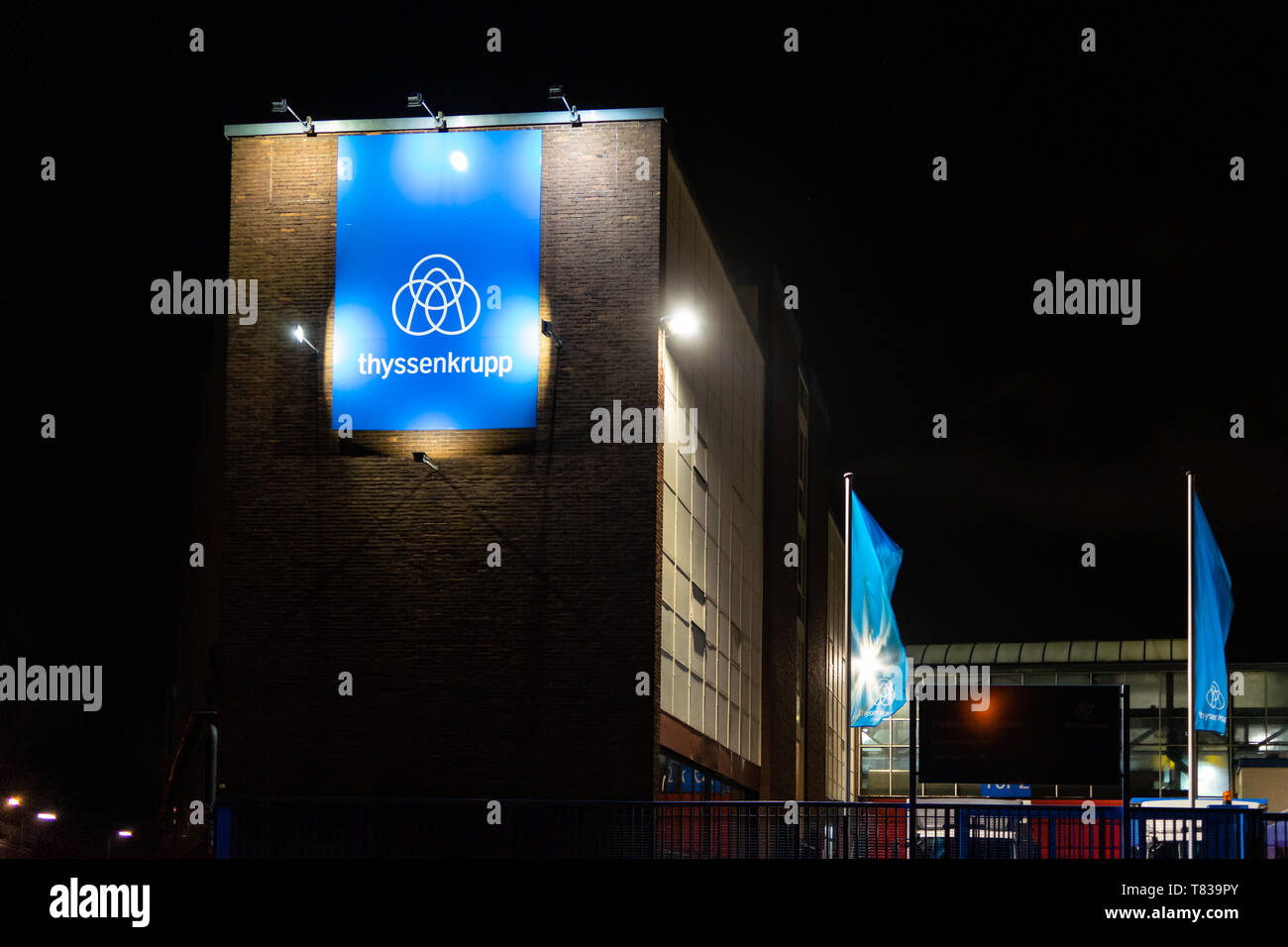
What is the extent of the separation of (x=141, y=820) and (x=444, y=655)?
29075 mm

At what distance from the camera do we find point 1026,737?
23.0m

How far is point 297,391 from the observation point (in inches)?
1224

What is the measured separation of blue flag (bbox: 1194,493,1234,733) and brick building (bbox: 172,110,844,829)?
1115 cm

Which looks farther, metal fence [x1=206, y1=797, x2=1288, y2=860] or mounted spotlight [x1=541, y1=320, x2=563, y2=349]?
mounted spotlight [x1=541, y1=320, x2=563, y2=349]

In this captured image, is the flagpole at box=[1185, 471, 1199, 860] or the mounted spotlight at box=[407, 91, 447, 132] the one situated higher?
the mounted spotlight at box=[407, 91, 447, 132]

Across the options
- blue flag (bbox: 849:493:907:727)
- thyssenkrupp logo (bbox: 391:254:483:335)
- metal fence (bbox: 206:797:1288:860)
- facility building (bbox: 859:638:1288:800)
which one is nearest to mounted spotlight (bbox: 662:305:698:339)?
thyssenkrupp logo (bbox: 391:254:483:335)

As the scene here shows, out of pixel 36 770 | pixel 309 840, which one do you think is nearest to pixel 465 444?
pixel 309 840

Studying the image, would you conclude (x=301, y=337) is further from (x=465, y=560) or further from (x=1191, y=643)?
(x=1191, y=643)

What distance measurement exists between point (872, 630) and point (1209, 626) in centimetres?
721

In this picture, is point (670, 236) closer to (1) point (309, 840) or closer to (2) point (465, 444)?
(2) point (465, 444)

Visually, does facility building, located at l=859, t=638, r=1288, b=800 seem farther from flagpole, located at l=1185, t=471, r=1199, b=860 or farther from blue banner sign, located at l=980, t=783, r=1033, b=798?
flagpole, located at l=1185, t=471, r=1199, b=860

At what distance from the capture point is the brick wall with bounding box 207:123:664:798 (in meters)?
29.7
